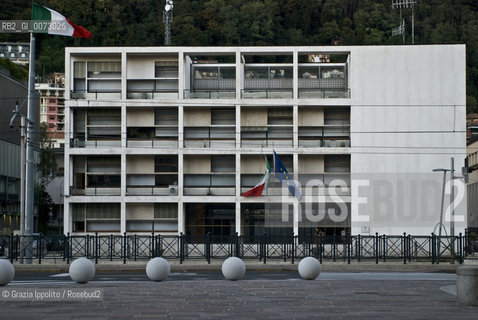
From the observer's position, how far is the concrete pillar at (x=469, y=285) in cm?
1627

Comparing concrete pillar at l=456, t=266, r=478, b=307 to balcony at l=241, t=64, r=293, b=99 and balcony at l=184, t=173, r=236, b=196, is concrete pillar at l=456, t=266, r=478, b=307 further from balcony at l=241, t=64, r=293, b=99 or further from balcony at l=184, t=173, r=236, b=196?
balcony at l=241, t=64, r=293, b=99

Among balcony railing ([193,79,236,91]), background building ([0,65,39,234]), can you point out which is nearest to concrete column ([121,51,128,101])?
balcony railing ([193,79,236,91])

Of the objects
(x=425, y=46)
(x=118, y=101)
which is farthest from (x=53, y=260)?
(x=425, y=46)

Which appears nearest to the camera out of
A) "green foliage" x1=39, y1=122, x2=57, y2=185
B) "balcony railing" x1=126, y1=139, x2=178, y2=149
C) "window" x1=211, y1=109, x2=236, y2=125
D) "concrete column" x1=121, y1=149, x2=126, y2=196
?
"concrete column" x1=121, y1=149, x2=126, y2=196

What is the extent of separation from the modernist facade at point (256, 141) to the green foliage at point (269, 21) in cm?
6204

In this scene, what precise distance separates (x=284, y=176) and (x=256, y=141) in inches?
213

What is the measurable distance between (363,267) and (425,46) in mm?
29315

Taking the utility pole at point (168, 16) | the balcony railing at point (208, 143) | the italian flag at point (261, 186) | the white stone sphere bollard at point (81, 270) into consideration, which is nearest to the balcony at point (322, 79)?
the balcony railing at point (208, 143)

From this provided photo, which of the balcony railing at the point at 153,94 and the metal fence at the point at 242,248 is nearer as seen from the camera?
the metal fence at the point at 242,248

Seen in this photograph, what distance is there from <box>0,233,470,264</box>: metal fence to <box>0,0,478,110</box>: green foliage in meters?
85.9

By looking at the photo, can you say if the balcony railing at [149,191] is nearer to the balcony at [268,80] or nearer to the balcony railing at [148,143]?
the balcony railing at [148,143]

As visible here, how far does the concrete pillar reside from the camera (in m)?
16.3

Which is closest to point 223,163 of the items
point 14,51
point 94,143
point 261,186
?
point 261,186

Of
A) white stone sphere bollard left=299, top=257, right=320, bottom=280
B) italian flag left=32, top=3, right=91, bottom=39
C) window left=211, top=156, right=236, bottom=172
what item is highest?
italian flag left=32, top=3, right=91, bottom=39
